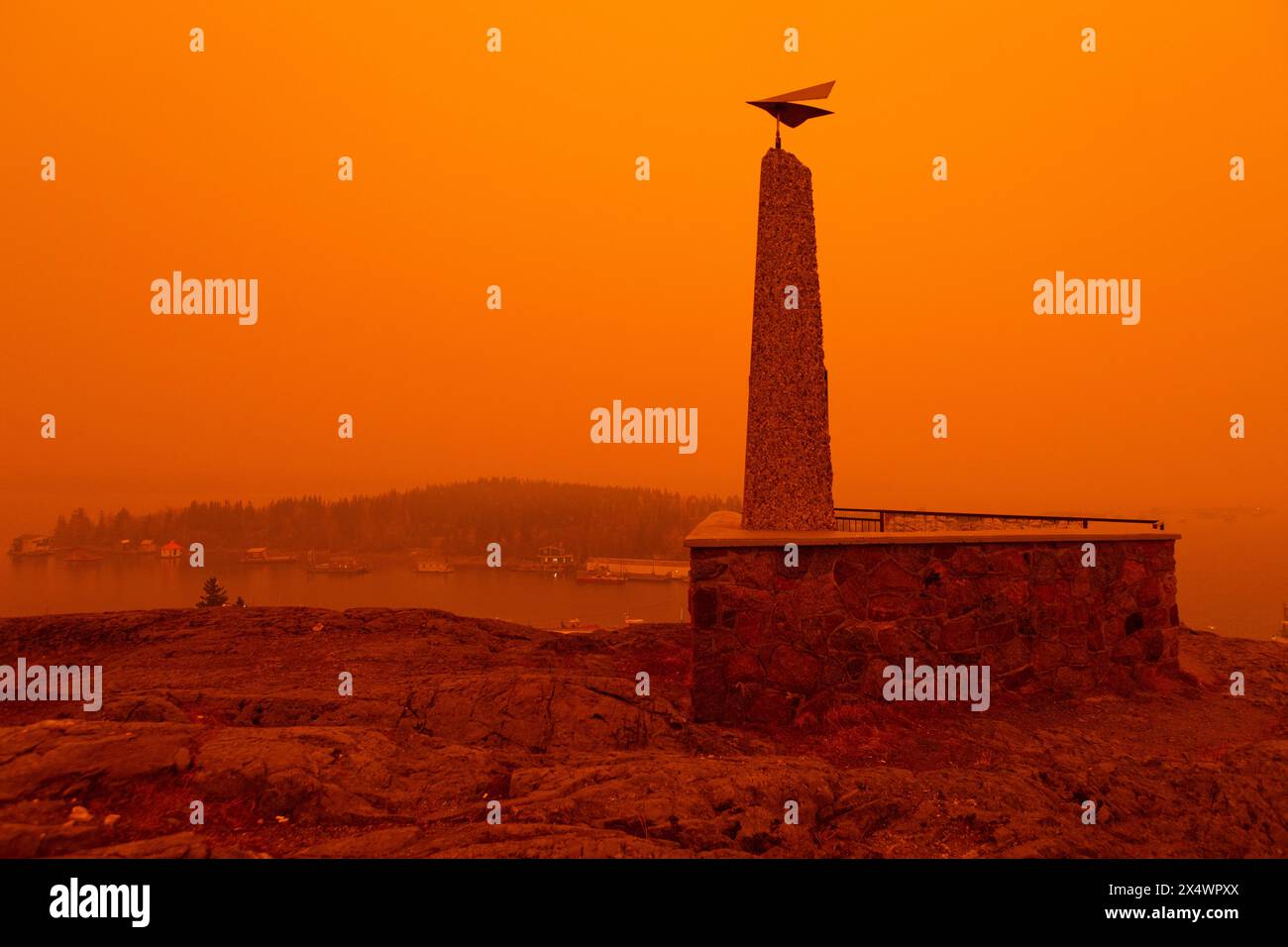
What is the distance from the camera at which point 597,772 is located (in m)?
4.39

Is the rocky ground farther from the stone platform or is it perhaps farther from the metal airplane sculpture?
the metal airplane sculpture

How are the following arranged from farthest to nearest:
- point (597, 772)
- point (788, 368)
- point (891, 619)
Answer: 1. point (788, 368)
2. point (891, 619)
3. point (597, 772)

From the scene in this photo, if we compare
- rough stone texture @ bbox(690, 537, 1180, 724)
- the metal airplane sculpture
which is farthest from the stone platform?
the metal airplane sculpture

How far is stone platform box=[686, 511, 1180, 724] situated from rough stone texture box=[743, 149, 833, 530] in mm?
436

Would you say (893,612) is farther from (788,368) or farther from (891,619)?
(788,368)

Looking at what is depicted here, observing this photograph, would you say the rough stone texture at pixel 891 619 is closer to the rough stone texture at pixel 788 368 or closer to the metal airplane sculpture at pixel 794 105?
the rough stone texture at pixel 788 368

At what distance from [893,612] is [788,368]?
8.60 ft

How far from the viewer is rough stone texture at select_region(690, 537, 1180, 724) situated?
615 centimetres

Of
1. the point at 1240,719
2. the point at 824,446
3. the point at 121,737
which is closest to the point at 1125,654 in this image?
the point at 1240,719

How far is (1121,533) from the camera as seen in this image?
7.03m

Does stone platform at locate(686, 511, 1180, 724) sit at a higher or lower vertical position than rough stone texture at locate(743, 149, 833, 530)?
lower

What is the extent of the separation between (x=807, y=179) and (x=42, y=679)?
9604 millimetres

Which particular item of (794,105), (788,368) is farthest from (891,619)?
(794,105)

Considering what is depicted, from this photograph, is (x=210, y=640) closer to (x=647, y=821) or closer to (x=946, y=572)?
(x=647, y=821)
